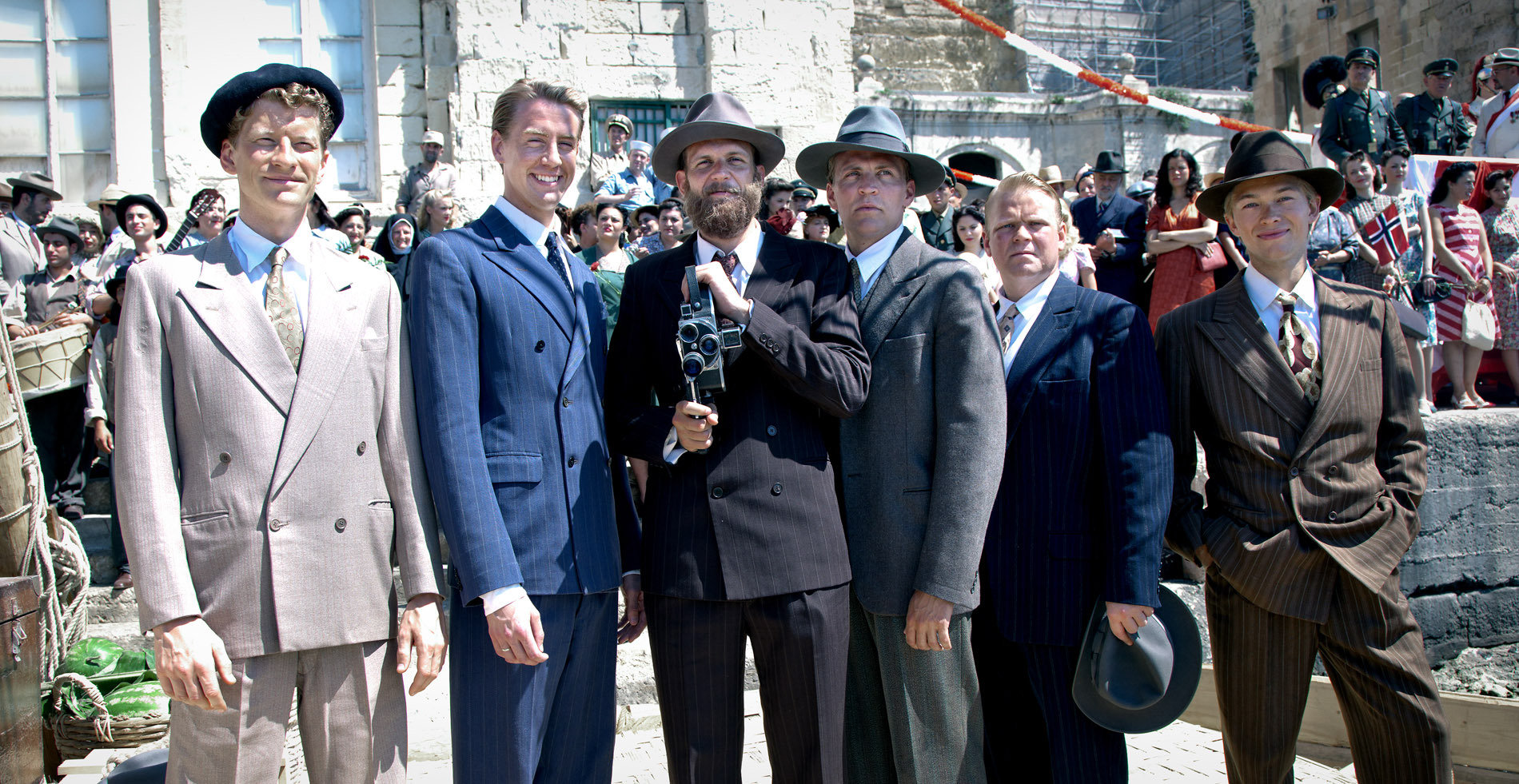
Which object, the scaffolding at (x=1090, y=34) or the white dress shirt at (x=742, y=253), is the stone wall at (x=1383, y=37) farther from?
the white dress shirt at (x=742, y=253)

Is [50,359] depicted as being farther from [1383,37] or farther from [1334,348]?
[1383,37]

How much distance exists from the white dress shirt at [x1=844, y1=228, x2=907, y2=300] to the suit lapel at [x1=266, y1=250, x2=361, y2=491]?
4.59 feet

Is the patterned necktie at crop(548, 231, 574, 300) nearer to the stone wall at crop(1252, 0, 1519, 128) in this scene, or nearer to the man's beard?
the man's beard

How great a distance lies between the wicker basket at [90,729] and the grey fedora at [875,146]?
11.0ft

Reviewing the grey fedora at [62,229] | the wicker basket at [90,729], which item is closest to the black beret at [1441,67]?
the wicker basket at [90,729]

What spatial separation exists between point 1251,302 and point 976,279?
0.96 meters

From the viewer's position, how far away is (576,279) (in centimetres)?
265

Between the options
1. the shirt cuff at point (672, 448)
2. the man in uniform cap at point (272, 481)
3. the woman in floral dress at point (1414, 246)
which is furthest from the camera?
the woman in floral dress at point (1414, 246)

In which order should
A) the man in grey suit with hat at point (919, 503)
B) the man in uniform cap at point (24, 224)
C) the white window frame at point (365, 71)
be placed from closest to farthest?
the man in grey suit with hat at point (919, 503) → the man in uniform cap at point (24, 224) → the white window frame at point (365, 71)

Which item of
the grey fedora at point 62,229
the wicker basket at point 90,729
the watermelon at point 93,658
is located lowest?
the wicker basket at point 90,729

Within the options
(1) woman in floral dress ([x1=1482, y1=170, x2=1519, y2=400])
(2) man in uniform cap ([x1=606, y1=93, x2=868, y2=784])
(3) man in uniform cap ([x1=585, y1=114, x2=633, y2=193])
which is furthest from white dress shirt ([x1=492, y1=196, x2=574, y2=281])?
(1) woman in floral dress ([x1=1482, y1=170, x2=1519, y2=400])

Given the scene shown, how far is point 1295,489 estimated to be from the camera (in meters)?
2.78

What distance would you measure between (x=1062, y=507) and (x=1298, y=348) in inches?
36.6

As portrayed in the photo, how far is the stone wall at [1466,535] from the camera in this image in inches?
209
